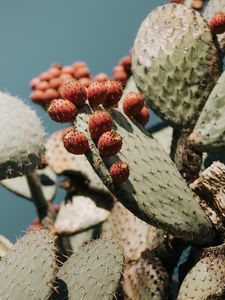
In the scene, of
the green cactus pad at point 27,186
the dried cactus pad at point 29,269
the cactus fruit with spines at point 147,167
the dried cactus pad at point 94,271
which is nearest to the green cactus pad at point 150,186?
the cactus fruit with spines at point 147,167

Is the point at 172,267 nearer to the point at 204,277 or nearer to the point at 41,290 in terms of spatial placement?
the point at 204,277

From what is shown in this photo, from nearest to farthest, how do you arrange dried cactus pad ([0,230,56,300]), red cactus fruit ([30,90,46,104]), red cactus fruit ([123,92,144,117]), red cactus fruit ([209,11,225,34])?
1. dried cactus pad ([0,230,56,300])
2. red cactus fruit ([123,92,144,117])
3. red cactus fruit ([209,11,225,34])
4. red cactus fruit ([30,90,46,104])

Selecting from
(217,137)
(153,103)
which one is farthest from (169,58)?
(217,137)

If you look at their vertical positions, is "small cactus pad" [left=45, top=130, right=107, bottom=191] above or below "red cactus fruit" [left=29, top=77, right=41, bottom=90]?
below

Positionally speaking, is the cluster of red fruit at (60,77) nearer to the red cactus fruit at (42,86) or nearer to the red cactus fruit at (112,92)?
the red cactus fruit at (42,86)

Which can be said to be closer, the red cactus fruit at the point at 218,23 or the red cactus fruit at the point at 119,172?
the red cactus fruit at the point at 119,172

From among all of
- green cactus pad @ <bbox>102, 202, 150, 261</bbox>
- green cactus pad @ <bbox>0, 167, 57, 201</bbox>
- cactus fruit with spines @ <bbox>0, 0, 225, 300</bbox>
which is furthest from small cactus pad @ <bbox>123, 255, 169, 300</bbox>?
green cactus pad @ <bbox>0, 167, 57, 201</bbox>

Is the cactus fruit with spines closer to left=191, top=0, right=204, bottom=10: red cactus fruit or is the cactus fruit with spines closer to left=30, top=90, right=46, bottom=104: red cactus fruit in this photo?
left=191, top=0, right=204, bottom=10: red cactus fruit
